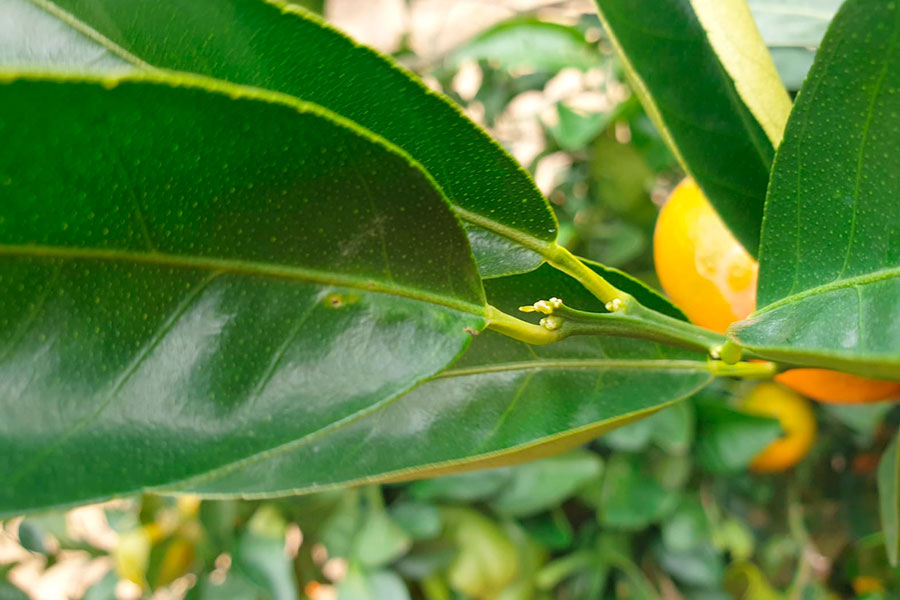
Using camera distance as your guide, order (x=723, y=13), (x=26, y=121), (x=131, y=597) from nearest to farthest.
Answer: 1. (x=26, y=121)
2. (x=723, y=13)
3. (x=131, y=597)

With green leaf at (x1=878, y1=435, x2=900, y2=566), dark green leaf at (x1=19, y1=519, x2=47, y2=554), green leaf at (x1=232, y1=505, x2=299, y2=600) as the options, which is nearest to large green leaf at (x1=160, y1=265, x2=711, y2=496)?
green leaf at (x1=878, y1=435, x2=900, y2=566)

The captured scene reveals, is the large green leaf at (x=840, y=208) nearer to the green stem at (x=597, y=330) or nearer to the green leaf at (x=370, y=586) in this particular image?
the green stem at (x=597, y=330)

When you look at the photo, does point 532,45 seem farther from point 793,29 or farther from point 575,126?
point 793,29

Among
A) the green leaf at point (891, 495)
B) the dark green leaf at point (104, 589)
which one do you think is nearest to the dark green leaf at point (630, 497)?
the green leaf at point (891, 495)

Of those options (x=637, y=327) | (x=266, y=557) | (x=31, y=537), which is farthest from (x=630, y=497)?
(x=31, y=537)

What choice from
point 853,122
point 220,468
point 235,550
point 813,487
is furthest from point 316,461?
point 813,487

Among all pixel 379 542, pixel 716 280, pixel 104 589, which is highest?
pixel 716 280

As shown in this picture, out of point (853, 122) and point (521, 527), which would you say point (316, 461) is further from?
point (521, 527)
